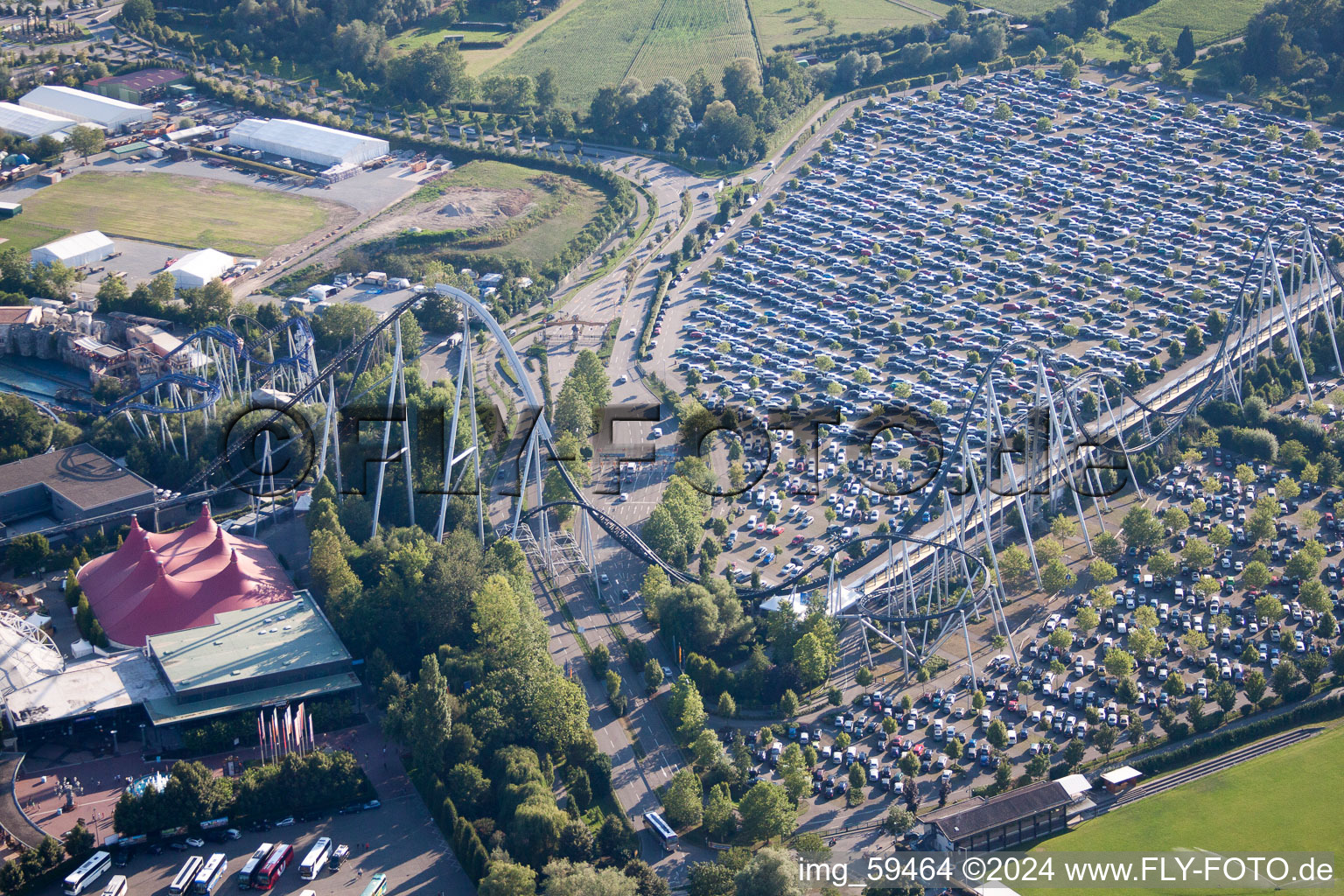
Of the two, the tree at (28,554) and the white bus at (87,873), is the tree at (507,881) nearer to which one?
the white bus at (87,873)

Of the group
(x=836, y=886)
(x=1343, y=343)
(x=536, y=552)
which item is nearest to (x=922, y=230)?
(x=1343, y=343)

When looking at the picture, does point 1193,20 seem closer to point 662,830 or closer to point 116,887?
point 662,830

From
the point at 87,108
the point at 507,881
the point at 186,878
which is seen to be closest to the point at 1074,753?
the point at 507,881

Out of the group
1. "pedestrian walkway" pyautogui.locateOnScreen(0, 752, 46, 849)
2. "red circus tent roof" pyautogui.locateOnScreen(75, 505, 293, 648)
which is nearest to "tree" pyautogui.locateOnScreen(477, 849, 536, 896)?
"pedestrian walkway" pyautogui.locateOnScreen(0, 752, 46, 849)

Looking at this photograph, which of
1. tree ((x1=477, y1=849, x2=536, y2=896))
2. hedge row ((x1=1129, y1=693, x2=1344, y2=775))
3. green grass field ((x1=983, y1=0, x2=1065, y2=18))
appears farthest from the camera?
green grass field ((x1=983, y1=0, x2=1065, y2=18))

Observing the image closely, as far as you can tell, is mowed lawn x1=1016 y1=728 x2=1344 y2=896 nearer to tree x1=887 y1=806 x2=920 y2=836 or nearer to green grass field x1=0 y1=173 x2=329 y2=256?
tree x1=887 y1=806 x2=920 y2=836

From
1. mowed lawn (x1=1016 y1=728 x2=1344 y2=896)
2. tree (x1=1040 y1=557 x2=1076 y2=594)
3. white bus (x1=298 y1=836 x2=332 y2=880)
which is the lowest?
mowed lawn (x1=1016 y1=728 x2=1344 y2=896)
